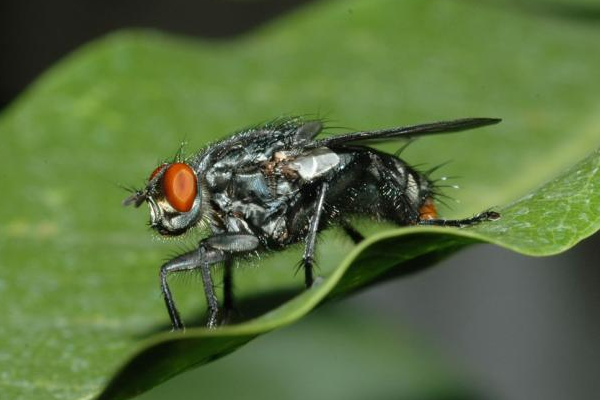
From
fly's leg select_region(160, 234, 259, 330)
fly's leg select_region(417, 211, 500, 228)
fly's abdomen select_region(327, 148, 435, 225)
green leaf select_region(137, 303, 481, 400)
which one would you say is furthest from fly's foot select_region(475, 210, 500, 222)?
green leaf select_region(137, 303, 481, 400)

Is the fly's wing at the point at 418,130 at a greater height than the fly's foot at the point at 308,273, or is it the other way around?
the fly's wing at the point at 418,130

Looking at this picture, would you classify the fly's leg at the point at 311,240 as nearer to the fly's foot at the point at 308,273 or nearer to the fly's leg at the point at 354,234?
the fly's foot at the point at 308,273

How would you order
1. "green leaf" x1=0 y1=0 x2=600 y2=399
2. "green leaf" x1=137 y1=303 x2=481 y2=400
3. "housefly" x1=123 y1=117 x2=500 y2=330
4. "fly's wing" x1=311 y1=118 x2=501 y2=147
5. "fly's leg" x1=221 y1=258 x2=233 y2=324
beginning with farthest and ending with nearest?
"green leaf" x1=137 y1=303 x2=481 y2=400
"fly's leg" x1=221 y1=258 x2=233 y2=324
"housefly" x1=123 y1=117 x2=500 y2=330
"green leaf" x1=0 y1=0 x2=600 y2=399
"fly's wing" x1=311 y1=118 x2=501 y2=147

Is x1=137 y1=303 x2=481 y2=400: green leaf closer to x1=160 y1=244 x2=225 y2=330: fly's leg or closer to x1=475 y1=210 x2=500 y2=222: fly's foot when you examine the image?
x1=160 y1=244 x2=225 y2=330: fly's leg

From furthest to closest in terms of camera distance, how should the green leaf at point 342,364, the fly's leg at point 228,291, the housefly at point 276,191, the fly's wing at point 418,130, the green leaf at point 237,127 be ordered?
the green leaf at point 342,364
the fly's leg at point 228,291
the housefly at point 276,191
the green leaf at point 237,127
the fly's wing at point 418,130

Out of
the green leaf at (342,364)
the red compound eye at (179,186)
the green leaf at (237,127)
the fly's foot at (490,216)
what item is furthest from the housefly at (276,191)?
the green leaf at (342,364)

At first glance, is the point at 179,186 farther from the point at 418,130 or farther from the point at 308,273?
the point at 418,130

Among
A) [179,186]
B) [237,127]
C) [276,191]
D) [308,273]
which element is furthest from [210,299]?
[237,127]
